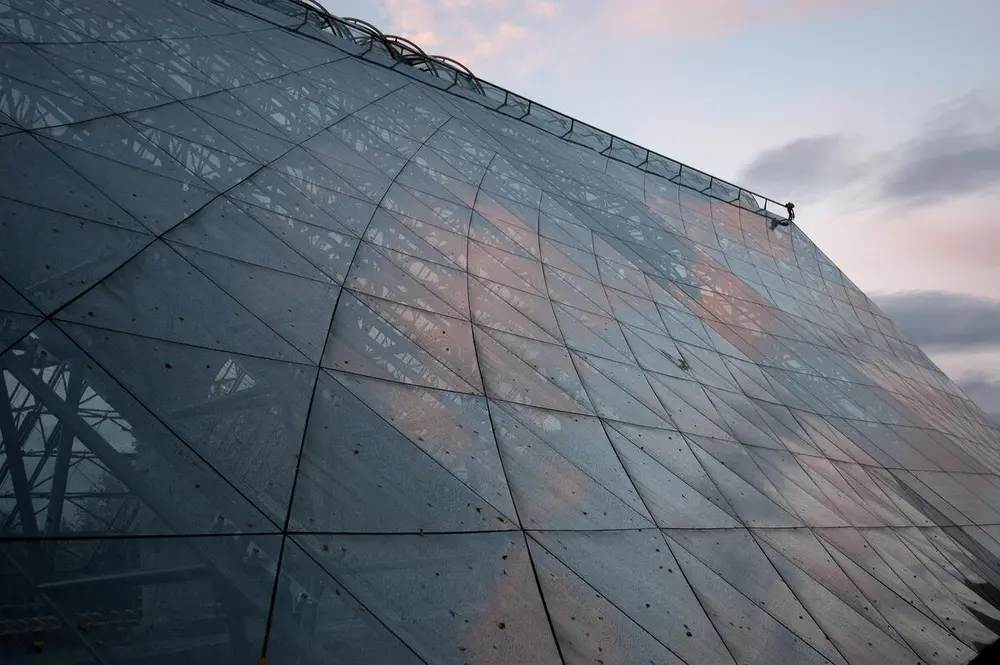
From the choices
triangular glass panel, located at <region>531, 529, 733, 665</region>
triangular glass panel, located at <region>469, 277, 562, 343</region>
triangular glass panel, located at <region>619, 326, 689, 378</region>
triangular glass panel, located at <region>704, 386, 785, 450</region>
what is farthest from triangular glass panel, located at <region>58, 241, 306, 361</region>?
triangular glass panel, located at <region>704, 386, 785, 450</region>

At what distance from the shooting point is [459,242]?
2098 centimetres

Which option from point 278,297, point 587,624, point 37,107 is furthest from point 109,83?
point 587,624

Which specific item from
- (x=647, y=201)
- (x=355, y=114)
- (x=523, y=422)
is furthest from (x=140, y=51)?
(x=647, y=201)

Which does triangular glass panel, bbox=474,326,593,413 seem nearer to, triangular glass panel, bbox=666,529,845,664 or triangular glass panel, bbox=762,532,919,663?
triangular glass panel, bbox=666,529,845,664

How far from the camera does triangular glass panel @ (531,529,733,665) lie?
10875mm

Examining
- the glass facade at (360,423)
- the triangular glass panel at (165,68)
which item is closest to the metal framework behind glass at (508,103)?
the glass facade at (360,423)

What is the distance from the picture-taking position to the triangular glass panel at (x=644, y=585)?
10875 mm

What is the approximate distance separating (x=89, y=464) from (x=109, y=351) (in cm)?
215

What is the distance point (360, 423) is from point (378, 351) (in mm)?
2298

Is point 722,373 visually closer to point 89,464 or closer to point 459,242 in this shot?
point 459,242

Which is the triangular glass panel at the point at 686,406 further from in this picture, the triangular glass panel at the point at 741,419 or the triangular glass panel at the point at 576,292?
the triangular glass panel at the point at 576,292

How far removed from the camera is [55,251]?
404 inches

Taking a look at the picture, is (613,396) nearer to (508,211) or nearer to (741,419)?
(741,419)

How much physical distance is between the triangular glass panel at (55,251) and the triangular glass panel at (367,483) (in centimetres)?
409
